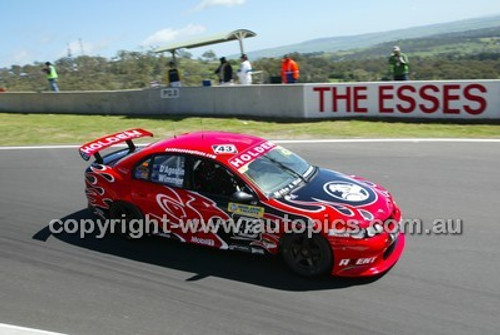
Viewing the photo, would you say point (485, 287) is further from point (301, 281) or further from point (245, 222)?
point (245, 222)

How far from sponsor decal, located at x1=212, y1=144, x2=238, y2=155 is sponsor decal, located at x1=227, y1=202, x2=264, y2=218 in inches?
28.6

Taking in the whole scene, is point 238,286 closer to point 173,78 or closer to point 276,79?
point 276,79

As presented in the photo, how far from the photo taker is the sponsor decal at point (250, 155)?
6062mm

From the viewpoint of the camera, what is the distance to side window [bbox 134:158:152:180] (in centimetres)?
661

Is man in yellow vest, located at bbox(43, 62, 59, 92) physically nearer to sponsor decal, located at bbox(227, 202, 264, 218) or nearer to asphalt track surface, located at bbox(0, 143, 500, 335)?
asphalt track surface, located at bbox(0, 143, 500, 335)

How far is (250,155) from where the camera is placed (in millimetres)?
6270

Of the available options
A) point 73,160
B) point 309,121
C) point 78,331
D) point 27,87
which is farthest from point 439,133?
point 27,87

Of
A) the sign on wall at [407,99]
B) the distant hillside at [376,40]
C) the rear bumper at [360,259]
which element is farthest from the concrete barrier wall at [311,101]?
the distant hillside at [376,40]

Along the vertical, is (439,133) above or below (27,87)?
below

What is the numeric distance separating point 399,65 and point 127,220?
11246 millimetres

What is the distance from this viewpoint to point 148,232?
6.64 metres

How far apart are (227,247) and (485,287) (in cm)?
283

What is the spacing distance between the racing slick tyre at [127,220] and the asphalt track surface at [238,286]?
0.16 m

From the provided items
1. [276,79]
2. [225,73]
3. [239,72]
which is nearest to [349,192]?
[276,79]
